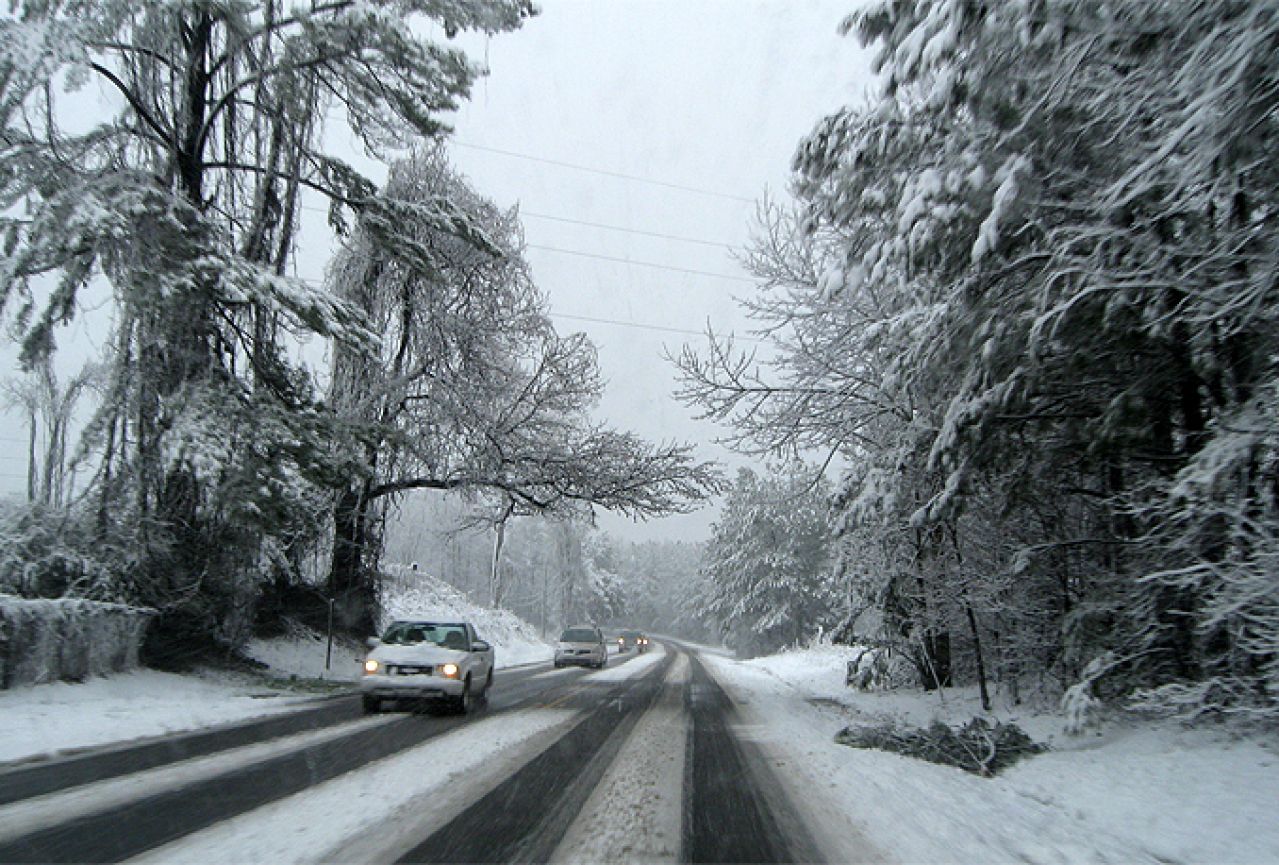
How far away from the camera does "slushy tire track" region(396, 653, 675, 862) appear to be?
474cm

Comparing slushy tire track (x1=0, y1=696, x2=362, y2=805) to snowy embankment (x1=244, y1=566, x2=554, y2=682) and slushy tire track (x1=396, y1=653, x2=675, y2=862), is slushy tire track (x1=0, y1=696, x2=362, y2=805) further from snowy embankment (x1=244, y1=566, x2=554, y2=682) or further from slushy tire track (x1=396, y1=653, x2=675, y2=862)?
snowy embankment (x1=244, y1=566, x2=554, y2=682)

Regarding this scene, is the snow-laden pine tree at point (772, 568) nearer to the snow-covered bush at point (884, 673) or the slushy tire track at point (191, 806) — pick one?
the snow-covered bush at point (884, 673)

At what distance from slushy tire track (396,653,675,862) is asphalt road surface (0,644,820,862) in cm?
1

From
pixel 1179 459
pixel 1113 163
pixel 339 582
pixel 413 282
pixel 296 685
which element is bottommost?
pixel 296 685

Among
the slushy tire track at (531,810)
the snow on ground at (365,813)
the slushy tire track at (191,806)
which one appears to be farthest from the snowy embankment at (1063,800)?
the slushy tire track at (191,806)

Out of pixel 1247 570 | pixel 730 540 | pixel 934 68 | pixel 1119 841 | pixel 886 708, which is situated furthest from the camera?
pixel 730 540

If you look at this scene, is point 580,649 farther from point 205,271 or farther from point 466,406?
point 205,271

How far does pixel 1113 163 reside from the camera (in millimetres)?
6691

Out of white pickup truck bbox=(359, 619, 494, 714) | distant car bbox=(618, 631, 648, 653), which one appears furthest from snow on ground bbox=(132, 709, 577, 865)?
distant car bbox=(618, 631, 648, 653)

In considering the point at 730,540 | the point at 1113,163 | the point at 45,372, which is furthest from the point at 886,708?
the point at 730,540

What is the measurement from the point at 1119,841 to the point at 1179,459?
3689 mm

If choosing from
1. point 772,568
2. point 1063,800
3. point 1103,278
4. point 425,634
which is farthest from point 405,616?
point 772,568

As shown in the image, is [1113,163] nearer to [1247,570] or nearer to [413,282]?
[1247,570]

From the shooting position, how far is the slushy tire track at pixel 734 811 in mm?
4945
